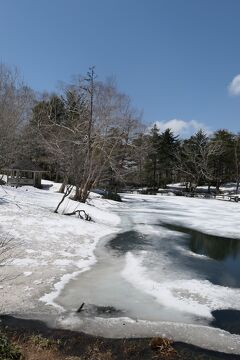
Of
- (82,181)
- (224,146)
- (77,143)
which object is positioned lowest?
(82,181)

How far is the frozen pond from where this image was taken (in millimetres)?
7910

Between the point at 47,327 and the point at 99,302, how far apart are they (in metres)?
1.87

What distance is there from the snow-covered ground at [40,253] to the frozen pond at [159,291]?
50cm

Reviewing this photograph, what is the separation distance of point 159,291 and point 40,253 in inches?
171

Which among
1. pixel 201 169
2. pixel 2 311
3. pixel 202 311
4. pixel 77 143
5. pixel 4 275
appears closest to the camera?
pixel 2 311

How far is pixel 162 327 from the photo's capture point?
26.1ft

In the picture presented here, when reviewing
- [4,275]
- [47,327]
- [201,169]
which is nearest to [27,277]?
[4,275]

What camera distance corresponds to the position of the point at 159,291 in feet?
33.8

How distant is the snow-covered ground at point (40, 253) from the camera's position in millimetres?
9195

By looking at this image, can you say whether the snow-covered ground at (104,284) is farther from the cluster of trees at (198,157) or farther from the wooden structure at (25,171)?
the cluster of trees at (198,157)

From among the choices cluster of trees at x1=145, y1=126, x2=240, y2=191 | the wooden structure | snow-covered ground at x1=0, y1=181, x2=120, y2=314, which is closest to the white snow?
snow-covered ground at x1=0, y1=181, x2=120, y2=314

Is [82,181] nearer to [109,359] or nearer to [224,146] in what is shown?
[109,359]

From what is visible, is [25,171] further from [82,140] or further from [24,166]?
[82,140]

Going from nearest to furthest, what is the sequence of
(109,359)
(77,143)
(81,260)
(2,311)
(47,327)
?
(109,359) → (47,327) → (2,311) → (81,260) → (77,143)
